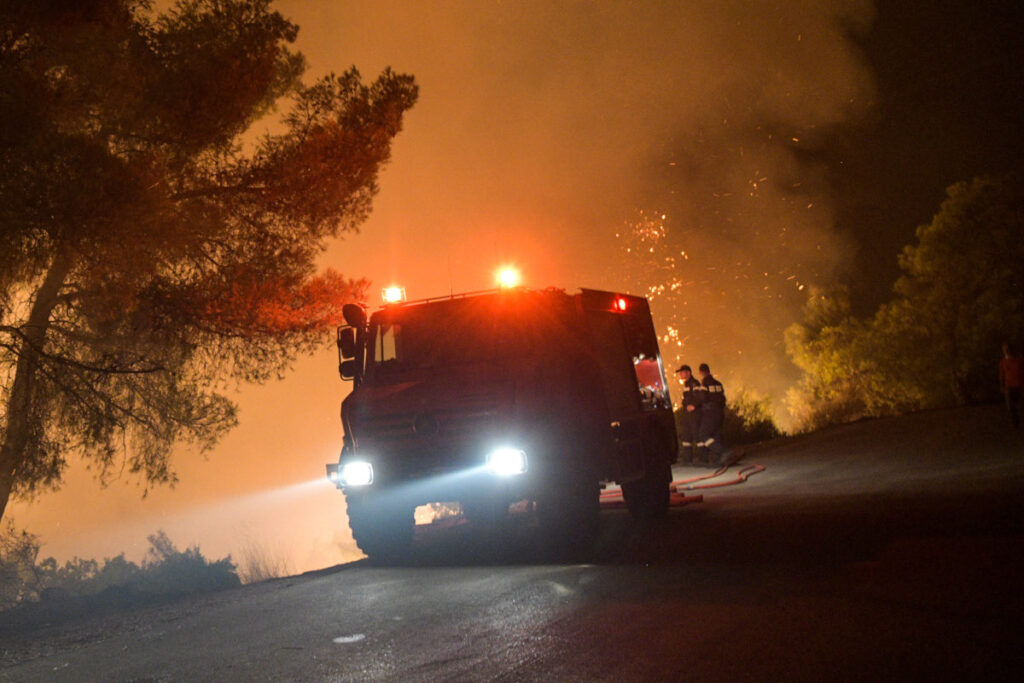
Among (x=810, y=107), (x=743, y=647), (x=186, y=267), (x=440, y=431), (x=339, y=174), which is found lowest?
(x=743, y=647)

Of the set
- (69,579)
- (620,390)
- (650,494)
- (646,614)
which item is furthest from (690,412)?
(69,579)

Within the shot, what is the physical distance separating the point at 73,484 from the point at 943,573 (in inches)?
2181

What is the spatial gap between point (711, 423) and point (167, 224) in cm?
1118

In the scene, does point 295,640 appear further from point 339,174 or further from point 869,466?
point 869,466

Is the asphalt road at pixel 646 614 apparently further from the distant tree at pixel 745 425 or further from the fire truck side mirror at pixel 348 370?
the distant tree at pixel 745 425

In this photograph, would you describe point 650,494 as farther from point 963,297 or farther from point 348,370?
point 963,297

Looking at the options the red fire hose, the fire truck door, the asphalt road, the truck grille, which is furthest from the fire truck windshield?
Result: the red fire hose

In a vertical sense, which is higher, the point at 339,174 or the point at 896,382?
the point at 339,174

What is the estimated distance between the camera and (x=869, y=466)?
544 inches

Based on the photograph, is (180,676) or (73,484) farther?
(73,484)

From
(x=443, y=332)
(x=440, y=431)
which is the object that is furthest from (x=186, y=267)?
(x=440, y=431)

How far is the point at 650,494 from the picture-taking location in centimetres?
966

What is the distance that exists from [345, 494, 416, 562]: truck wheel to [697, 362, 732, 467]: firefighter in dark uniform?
31.1ft

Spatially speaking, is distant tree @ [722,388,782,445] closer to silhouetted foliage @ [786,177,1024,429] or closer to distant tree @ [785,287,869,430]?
distant tree @ [785,287,869,430]
